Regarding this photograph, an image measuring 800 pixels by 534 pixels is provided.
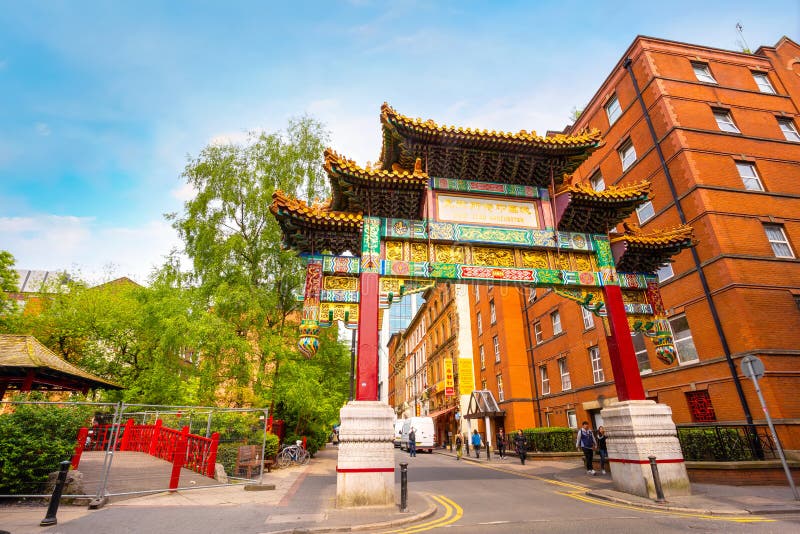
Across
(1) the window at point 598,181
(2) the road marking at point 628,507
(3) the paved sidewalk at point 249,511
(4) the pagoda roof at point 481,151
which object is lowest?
(2) the road marking at point 628,507

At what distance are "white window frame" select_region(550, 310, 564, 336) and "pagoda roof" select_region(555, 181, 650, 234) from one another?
540 inches

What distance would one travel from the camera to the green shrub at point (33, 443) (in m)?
8.04

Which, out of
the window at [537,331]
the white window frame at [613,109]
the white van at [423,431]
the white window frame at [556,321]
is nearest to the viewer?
the white window frame at [613,109]

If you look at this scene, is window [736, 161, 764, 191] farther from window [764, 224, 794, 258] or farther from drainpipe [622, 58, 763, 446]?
drainpipe [622, 58, 763, 446]

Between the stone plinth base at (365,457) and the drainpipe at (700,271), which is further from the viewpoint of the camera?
the drainpipe at (700,271)

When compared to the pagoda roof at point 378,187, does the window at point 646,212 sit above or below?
above

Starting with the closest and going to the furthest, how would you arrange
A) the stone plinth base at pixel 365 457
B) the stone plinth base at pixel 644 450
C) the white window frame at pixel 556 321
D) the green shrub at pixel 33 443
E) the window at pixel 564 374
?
the green shrub at pixel 33 443 → the stone plinth base at pixel 365 457 → the stone plinth base at pixel 644 450 → the window at pixel 564 374 → the white window frame at pixel 556 321

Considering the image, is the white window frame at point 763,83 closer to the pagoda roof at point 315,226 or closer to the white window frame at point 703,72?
the white window frame at point 703,72

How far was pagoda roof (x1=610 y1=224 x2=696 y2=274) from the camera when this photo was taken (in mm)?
12016

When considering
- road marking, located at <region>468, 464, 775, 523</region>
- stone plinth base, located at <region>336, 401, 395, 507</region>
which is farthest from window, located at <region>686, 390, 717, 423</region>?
stone plinth base, located at <region>336, 401, 395, 507</region>

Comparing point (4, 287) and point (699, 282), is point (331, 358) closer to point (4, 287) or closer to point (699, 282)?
point (699, 282)

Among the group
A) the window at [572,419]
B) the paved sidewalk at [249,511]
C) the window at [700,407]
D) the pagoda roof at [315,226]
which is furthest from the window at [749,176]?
the paved sidewalk at [249,511]

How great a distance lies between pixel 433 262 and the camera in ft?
35.7

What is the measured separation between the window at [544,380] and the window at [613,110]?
52.9 ft
